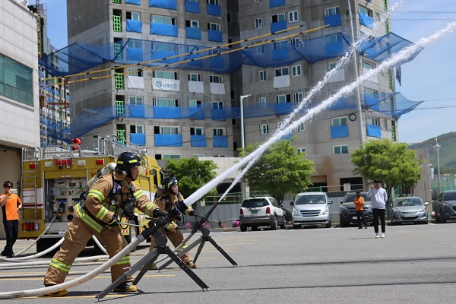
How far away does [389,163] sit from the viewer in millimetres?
43062

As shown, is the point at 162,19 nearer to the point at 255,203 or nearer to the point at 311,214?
the point at 255,203

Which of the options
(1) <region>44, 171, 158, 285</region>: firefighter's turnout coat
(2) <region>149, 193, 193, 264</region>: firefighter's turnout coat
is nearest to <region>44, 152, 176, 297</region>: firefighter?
(1) <region>44, 171, 158, 285</region>: firefighter's turnout coat

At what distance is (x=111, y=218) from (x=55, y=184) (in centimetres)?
935

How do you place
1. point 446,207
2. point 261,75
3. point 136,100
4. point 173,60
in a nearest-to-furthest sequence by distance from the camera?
point 446,207 < point 173,60 < point 136,100 < point 261,75

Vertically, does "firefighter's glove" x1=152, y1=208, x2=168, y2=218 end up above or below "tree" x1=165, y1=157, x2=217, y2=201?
below

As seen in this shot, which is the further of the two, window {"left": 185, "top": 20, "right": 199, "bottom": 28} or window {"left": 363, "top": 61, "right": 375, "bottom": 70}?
window {"left": 185, "top": 20, "right": 199, "bottom": 28}

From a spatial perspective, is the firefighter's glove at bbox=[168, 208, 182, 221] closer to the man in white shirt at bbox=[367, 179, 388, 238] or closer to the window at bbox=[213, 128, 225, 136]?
the man in white shirt at bbox=[367, 179, 388, 238]

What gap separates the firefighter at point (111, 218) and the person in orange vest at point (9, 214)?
8127mm

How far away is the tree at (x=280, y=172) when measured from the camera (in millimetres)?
42688

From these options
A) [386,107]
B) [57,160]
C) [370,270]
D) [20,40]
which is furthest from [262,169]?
[370,270]

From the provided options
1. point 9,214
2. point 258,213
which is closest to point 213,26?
point 258,213

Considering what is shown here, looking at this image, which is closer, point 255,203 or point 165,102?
point 255,203

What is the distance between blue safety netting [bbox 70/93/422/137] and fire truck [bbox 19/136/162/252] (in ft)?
114

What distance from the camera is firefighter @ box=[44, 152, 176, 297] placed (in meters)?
8.38
